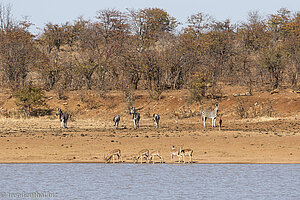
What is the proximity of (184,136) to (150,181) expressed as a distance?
32.4 ft

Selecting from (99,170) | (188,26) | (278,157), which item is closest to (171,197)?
(99,170)

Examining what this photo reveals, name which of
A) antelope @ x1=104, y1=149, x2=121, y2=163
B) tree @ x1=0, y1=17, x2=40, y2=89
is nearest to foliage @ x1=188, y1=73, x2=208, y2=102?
tree @ x1=0, y1=17, x2=40, y2=89

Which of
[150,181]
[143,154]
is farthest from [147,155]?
[150,181]

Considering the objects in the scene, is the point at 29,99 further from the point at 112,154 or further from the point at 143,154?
the point at 143,154

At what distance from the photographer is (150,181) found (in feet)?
53.8

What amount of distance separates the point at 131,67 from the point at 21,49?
1342cm

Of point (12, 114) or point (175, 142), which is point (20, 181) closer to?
point (175, 142)

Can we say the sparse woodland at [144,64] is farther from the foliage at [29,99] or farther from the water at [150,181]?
the water at [150,181]

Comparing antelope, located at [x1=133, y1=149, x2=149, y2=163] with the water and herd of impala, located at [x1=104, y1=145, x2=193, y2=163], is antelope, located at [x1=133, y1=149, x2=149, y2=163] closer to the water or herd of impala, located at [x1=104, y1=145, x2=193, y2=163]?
herd of impala, located at [x1=104, y1=145, x2=193, y2=163]

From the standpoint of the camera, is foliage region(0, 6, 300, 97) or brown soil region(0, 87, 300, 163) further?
foliage region(0, 6, 300, 97)

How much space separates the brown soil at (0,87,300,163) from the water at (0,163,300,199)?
1.33 meters

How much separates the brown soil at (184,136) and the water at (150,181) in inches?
52.6

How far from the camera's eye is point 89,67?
53.7 metres

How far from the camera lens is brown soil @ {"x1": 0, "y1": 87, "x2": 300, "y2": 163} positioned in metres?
21.0
